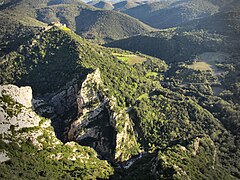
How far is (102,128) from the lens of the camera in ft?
351

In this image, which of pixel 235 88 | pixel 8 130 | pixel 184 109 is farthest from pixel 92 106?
pixel 235 88

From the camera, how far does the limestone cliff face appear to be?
338 ft

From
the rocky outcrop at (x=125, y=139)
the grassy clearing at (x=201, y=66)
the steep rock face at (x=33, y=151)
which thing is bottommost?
the grassy clearing at (x=201, y=66)

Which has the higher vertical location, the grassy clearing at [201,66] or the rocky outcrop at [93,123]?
the rocky outcrop at [93,123]

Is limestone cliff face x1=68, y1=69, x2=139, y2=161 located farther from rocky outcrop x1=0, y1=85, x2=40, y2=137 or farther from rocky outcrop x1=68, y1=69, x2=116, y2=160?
rocky outcrop x1=0, y1=85, x2=40, y2=137

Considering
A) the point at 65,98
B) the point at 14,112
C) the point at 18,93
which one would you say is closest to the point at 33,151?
the point at 14,112

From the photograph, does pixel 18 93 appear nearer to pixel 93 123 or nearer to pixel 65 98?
pixel 65 98

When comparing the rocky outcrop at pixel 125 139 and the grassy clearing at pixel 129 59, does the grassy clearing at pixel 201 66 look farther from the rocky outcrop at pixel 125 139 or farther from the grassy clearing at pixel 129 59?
the rocky outcrop at pixel 125 139

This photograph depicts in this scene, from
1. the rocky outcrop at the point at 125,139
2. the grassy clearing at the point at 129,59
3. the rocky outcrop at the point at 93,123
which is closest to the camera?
the rocky outcrop at the point at 125,139

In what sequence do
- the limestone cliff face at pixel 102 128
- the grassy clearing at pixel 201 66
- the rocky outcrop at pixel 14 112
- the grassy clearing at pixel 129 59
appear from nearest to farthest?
the rocky outcrop at pixel 14 112 < the limestone cliff face at pixel 102 128 < the grassy clearing at pixel 129 59 < the grassy clearing at pixel 201 66

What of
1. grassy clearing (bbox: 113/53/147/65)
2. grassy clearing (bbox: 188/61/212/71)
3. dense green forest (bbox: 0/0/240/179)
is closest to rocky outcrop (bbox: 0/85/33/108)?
dense green forest (bbox: 0/0/240/179)

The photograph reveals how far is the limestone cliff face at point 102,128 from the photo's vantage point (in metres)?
103

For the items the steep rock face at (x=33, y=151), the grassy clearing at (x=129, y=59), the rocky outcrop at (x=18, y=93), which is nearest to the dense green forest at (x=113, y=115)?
the steep rock face at (x=33, y=151)

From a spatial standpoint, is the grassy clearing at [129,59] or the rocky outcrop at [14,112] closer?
the rocky outcrop at [14,112]
